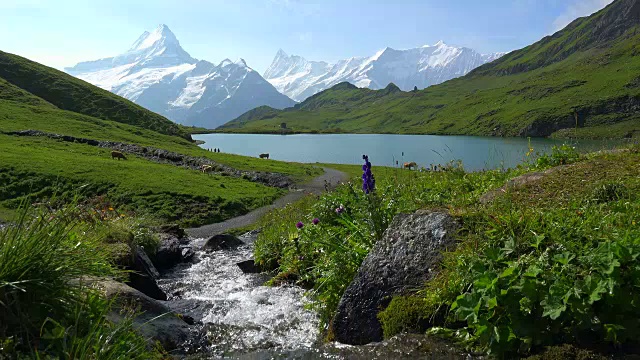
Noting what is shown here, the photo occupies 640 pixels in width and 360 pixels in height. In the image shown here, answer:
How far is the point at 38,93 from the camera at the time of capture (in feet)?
315

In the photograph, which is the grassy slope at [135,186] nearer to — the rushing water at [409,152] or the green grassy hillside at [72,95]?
the rushing water at [409,152]

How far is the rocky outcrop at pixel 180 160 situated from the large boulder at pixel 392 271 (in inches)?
1530

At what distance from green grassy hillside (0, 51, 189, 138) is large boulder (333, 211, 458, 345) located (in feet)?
317

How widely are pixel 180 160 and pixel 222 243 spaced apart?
133ft

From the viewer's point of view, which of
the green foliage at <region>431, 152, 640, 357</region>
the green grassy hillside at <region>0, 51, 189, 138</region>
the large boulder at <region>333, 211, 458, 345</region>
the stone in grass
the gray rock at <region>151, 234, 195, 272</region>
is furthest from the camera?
the green grassy hillside at <region>0, 51, 189, 138</region>

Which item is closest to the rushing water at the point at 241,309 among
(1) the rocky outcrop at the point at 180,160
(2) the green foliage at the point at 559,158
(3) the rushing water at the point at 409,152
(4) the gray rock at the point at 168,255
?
(4) the gray rock at the point at 168,255

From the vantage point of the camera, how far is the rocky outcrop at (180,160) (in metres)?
48.3

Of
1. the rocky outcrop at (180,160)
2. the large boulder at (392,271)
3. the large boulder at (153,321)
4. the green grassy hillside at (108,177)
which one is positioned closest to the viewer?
the large boulder at (392,271)

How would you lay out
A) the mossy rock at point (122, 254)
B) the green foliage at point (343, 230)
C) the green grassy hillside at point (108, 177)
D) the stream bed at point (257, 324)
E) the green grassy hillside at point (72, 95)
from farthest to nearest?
1. the green grassy hillside at point (72, 95)
2. the green grassy hillside at point (108, 177)
3. the mossy rock at point (122, 254)
4. the green foliage at point (343, 230)
5. the stream bed at point (257, 324)

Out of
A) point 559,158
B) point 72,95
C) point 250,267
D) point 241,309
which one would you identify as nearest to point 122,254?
point 241,309

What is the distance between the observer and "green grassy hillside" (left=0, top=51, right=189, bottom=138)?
95.9 metres

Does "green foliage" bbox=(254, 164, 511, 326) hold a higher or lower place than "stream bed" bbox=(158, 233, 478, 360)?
higher

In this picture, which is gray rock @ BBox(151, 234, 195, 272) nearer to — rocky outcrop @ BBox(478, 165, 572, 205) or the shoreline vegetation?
the shoreline vegetation

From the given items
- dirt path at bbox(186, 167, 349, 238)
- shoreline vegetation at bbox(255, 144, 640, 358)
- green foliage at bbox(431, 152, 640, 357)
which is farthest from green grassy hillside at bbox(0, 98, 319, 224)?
green foliage at bbox(431, 152, 640, 357)
